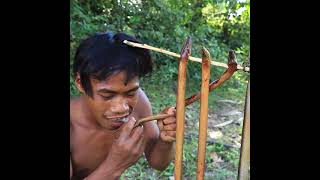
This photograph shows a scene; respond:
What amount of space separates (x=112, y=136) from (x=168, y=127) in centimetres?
21

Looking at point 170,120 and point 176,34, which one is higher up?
point 176,34

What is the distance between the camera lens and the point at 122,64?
66.6 inches

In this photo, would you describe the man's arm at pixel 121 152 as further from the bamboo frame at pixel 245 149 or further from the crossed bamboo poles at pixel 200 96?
the bamboo frame at pixel 245 149

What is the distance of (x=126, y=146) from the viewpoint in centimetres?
175

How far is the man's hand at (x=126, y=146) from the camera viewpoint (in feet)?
5.73

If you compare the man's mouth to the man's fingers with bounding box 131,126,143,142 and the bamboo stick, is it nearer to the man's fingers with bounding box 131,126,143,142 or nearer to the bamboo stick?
the man's fingers with bounding box 131,126,143,142

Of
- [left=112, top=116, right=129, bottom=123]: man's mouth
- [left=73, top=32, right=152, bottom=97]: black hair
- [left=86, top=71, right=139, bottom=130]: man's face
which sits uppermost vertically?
[left=73, top=32, right=152, bottom=97]: black hair

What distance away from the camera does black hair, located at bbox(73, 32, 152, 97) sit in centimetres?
169

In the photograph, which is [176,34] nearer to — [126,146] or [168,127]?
[168,127]

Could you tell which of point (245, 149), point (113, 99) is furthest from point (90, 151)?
point (245, 149)

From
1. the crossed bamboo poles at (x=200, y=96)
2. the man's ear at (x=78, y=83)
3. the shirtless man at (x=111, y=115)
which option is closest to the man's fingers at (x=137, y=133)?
the shirtless man at (x=111, y=115)

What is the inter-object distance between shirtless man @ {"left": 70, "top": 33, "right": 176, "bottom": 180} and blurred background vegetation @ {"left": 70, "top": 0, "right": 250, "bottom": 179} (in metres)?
0.03

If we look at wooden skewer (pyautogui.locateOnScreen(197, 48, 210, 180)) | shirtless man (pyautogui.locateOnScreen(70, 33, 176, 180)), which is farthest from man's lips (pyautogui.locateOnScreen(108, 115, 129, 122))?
wooden skewer (pyautogui.locateOnScreen(197, 48, 210, 180))
